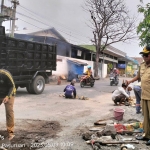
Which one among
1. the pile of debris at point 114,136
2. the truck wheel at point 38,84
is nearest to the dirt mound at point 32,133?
the pile of debris at point 114,136

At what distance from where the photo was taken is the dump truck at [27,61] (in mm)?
9453

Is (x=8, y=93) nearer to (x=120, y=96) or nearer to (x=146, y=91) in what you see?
(x=146, y=91)

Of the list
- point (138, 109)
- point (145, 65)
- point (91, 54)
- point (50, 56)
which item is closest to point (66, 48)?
point (91, 54)

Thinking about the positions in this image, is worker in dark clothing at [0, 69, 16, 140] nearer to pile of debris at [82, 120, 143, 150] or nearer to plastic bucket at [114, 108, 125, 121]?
pile of debris at [82, 120, 143, 150]

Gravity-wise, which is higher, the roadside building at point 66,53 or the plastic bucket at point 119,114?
the roadside building at point 66,53

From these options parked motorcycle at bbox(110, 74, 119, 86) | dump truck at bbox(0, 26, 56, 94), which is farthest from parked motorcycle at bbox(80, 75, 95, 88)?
dump truck at bbox(0, 26, 56, 94)

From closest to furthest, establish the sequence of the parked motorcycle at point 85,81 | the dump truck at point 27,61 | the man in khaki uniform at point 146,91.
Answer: the man in khaki uniform at point 146,91 → the dump truck at point 27,61 → the parked motorcycle at point 85,81

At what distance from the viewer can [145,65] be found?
4.38 m

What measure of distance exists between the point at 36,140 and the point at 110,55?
36.6 metres

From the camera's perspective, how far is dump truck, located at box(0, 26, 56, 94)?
31.0ft

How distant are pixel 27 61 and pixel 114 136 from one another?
7.22 meters

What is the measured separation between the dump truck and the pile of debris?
19.2 ft

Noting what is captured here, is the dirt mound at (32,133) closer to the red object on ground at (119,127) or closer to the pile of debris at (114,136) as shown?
the pile of debris at (114,136)

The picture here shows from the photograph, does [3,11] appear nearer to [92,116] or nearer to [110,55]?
[92,116]
